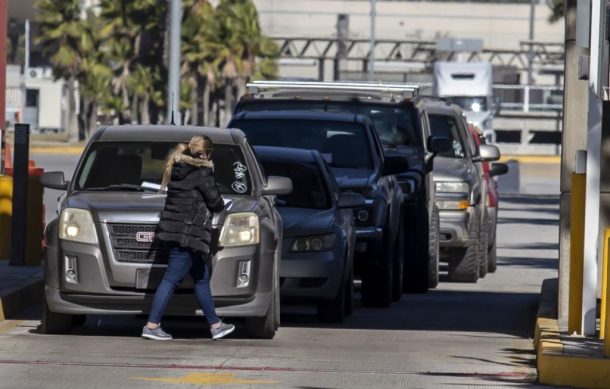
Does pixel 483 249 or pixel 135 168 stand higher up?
pixel 135 168

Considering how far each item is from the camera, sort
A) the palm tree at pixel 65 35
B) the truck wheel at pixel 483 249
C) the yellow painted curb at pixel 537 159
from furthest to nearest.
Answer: the palm tree at pixel 65 35
the yellow painted curb at pixel 537 159
the truck wheel at pixel 483 249

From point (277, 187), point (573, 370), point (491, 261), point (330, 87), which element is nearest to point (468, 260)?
point (491, 261)

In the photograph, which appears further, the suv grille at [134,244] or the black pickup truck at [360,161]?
the black pickup truck at [360,161]

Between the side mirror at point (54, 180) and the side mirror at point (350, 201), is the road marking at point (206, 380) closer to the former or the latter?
the side mirror at point (54, 180)

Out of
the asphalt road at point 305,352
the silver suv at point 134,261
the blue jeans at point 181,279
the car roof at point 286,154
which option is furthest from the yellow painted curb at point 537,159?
the blue jeans at point 181,279

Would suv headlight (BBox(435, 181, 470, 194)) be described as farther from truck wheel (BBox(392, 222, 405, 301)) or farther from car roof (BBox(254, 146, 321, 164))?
car roof (BBox(254, 146, 321, 164))

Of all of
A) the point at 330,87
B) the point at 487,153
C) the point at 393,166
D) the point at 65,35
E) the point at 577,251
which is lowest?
the point at 577,251

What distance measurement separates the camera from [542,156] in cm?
7331

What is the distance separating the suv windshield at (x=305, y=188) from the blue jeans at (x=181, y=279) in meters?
2.78

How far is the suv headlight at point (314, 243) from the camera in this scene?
1447cm

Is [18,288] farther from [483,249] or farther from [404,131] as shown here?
[483,249]

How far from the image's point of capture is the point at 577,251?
12.4 m

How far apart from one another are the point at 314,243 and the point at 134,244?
232 centimetres

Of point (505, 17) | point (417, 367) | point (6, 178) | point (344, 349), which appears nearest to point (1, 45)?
point (6, 178)
